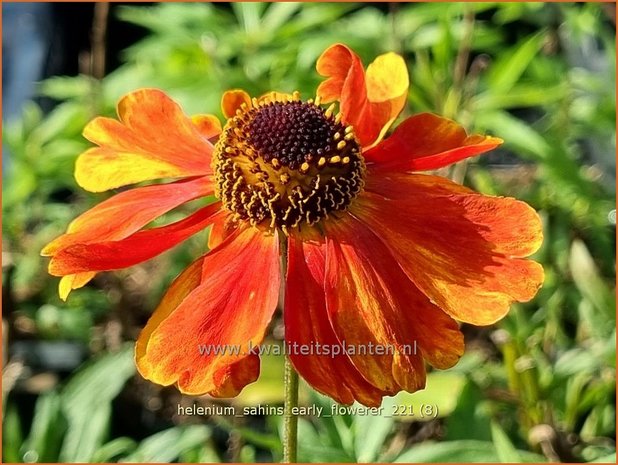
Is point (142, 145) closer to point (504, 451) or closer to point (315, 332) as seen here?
point (315, 332)

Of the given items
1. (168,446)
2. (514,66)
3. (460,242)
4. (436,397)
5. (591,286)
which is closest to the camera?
(460,242)

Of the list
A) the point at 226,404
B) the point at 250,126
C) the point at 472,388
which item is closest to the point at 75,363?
the point at 226,404

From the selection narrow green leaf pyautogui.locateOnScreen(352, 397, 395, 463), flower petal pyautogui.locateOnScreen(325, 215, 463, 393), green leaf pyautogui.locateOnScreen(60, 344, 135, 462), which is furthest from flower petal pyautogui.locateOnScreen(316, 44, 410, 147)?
green leaf pyautogui.locateOnScreen(60, 344, 135, 462)

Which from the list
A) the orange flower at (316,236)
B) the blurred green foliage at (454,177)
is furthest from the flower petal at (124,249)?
the blurred green foliage at (454,177)

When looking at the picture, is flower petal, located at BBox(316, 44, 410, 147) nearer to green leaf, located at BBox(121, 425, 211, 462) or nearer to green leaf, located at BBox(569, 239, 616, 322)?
green leaf, located at BBox(121, 425, 211, 462)

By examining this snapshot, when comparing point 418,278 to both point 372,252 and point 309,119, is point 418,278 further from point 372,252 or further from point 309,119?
point 309,119

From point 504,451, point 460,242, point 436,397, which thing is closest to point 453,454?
point 504,451

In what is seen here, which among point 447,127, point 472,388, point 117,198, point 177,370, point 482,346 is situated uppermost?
point 447,127
